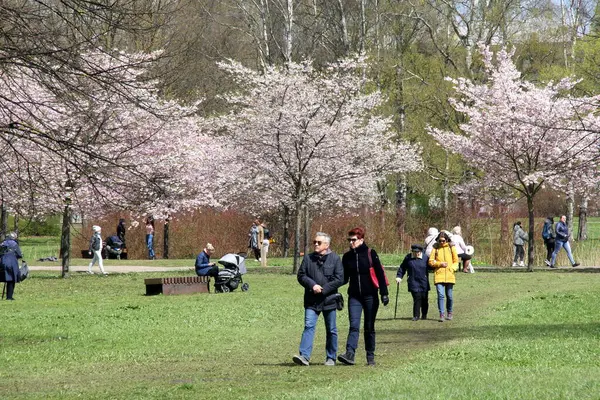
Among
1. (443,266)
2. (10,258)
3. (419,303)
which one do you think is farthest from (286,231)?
(443,266)

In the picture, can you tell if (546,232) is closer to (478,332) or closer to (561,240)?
(561,240)

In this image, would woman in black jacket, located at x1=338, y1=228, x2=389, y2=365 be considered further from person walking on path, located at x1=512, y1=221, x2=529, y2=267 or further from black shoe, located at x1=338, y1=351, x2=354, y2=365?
person walking on path, located at x1=512, y1=221, x2=529, y2=267

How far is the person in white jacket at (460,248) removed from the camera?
33178 mm

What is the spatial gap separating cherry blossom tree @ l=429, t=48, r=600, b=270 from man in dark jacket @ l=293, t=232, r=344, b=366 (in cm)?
2506

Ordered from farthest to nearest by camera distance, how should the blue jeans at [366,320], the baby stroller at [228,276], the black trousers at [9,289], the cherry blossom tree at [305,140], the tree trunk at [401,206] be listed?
the tree trunk at [401,206] < the cherry blossom tree at [305,140] < the baby stroller at [228,276] < the black trousers at [9,289] < the blue jeans at [366,320]

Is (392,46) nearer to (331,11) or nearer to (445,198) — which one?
(331,11)

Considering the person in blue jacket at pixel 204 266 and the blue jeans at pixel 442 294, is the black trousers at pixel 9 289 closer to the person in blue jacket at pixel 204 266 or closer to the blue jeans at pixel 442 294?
the person in blue jacket at pixel 204 266

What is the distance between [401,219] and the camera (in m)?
51.9

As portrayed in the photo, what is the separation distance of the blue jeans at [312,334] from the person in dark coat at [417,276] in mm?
6703

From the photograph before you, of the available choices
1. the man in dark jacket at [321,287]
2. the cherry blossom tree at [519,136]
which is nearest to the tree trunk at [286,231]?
the cherry blossom tree at [519,136]

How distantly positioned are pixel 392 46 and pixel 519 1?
962 centimetres

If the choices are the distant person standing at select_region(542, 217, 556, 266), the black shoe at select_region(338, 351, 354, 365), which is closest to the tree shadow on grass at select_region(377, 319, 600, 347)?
the black shoe at select_region(338, 351, 354, 365)

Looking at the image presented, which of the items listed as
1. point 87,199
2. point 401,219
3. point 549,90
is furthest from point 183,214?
point 549,90

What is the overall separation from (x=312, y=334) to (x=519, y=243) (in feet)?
94.7
